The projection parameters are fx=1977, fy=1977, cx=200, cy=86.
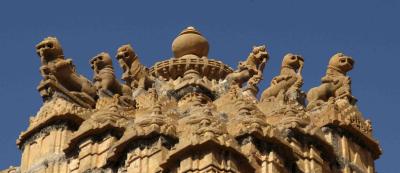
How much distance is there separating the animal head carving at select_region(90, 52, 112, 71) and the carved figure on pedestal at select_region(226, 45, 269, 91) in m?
3.68

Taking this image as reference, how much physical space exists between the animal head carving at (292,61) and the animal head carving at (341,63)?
0.92 meters

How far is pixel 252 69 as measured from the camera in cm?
5597

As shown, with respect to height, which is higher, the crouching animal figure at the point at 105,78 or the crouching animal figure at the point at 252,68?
the crouching animal figure at the point at 252,68

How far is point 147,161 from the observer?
158 ft

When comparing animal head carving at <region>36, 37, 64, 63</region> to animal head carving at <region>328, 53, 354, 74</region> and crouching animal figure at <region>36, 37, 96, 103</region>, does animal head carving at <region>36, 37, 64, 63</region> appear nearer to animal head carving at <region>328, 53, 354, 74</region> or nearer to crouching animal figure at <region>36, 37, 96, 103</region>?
crouching animal figure at <region>36, 37, 96, 103</region>

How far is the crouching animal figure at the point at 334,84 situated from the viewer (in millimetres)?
54644

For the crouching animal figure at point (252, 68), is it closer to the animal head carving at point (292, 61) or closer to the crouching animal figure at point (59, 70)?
the animal head carving at point (292, 61)

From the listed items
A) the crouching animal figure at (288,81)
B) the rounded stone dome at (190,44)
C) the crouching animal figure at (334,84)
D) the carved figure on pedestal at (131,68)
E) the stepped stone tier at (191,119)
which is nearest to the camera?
the stepped stone tier at (191,119)

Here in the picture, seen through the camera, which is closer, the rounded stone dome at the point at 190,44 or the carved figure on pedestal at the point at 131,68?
the carved figure on pedestal at the point at 131,68

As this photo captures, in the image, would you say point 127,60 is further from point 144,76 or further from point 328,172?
point 328,172

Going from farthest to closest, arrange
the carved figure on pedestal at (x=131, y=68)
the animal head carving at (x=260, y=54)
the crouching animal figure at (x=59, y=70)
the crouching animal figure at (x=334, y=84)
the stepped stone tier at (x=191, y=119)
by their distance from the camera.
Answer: the animal head carving at (x=260, y=54) < the carved figure on pedestal at (x=131, y=68) < the crouching animal figure at (x=334, y=84) < the crouching animal figure at (x=59, y=70) < the stepped stone tier at (x=191, y=119)

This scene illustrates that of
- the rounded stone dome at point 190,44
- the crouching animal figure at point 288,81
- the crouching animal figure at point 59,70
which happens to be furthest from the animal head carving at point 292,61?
the crouching animal figure at point 59,70

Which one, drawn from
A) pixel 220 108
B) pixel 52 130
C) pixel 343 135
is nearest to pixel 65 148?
pixel 52 130

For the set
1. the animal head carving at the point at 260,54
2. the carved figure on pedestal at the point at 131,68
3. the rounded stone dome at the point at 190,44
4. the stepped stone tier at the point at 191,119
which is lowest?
the stepped stone tier at the point at 191,119
